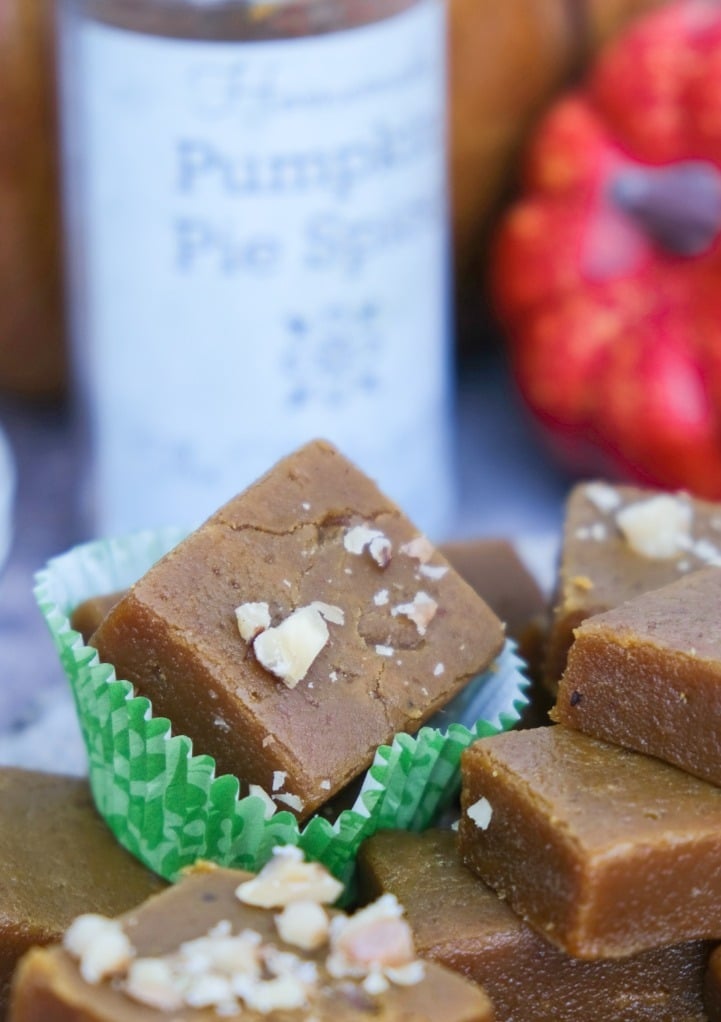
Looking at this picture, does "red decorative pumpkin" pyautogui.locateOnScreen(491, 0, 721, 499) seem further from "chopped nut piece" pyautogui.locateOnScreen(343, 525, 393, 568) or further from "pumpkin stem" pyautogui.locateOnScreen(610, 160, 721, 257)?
"chopped nut piece" pyautogui.locateOnScreen(343, 525, 393, 568)

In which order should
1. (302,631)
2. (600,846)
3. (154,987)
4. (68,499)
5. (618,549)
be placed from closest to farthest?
(154,987) < (600,846) < (302,631) < (618,549) < (68,499)

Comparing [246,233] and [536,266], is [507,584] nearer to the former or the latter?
[246,233]

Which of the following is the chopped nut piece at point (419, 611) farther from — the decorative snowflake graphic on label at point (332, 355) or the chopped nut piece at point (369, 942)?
the decorative snowflake graphic on label at point (332, 355)

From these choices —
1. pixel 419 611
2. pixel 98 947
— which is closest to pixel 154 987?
pixel 98 947

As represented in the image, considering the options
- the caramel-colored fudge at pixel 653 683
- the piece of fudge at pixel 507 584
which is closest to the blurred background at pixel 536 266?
the piece of fudge at pixel 507 584

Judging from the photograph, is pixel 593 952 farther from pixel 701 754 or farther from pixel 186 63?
pixel 186 63

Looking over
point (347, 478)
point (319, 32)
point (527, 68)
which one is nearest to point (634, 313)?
point (527, 68)
